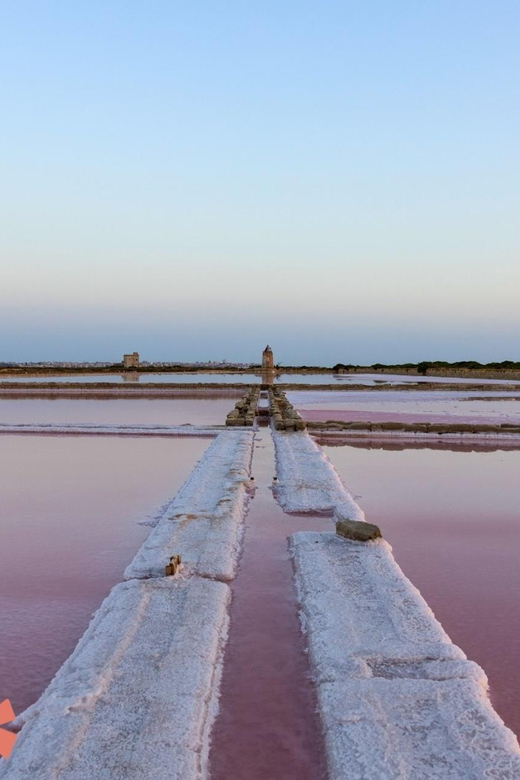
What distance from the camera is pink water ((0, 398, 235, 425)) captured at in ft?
52.2

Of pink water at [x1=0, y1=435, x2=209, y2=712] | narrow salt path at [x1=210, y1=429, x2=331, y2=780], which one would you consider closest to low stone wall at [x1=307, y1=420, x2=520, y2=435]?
pink water at [x1=0, y1=435, x2=209, y2=712]

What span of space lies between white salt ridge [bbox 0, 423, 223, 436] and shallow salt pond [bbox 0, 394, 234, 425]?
101 centimetres

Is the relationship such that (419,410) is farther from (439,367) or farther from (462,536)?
(439,367)

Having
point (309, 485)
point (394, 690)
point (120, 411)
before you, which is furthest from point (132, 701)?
point (120, 411)

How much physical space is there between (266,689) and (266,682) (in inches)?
2.6

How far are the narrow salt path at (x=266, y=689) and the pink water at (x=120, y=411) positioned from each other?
37.1 ft

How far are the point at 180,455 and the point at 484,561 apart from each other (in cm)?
630

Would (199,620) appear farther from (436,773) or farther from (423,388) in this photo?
(423,388)

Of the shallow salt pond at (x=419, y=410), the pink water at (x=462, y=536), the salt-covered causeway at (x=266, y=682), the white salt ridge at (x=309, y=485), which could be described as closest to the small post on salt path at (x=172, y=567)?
the salt-covered causeway at (x=266, y=682)

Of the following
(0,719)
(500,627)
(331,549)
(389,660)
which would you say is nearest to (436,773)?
(389,660)

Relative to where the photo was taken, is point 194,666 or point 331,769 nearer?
point 331,769

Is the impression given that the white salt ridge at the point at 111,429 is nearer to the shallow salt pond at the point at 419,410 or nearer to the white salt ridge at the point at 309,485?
the white salt ridge at the point at 309,485

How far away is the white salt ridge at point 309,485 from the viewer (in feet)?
20.9

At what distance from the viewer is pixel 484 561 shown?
15.7 feet
